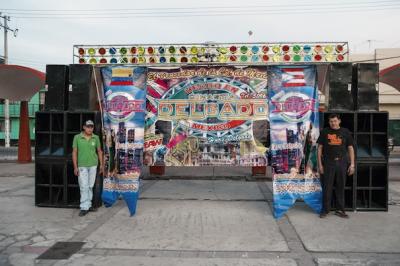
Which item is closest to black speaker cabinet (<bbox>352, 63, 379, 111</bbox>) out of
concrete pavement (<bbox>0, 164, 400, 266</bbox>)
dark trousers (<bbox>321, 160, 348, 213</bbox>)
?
dark trousers (<bbox>321, 160, 348, 213</bbox>)

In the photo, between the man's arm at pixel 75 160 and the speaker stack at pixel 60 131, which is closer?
the man's arm at pixel 75 160

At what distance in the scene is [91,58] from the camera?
8430 mm

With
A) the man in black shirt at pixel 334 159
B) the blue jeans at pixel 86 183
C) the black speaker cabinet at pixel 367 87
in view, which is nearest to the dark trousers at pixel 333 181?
the man in black shirt at pixel 334 159

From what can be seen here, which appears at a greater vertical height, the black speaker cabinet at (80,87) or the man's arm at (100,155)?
the black speaker cabinet at (80,87)

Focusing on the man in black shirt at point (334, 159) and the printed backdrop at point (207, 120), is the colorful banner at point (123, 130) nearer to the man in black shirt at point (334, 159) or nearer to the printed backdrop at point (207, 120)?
the printed backdrop at point (207, 120)

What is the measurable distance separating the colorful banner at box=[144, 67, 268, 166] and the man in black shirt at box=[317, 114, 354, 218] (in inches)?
47.7

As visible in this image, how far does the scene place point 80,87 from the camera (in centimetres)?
838

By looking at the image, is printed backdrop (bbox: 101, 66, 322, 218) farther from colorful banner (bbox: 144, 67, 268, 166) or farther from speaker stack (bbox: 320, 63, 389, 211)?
speaker stack (bbox: 320, 63, 389, 211)

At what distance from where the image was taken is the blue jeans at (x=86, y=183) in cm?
779

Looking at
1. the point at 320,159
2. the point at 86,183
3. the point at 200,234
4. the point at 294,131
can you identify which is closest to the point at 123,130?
the point at 86,183

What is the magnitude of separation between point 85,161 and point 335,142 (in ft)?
15.9

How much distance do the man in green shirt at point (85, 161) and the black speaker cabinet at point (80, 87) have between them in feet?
2.37

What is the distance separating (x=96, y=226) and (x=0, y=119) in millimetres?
39638

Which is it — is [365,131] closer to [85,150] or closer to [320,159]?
[320,159]
